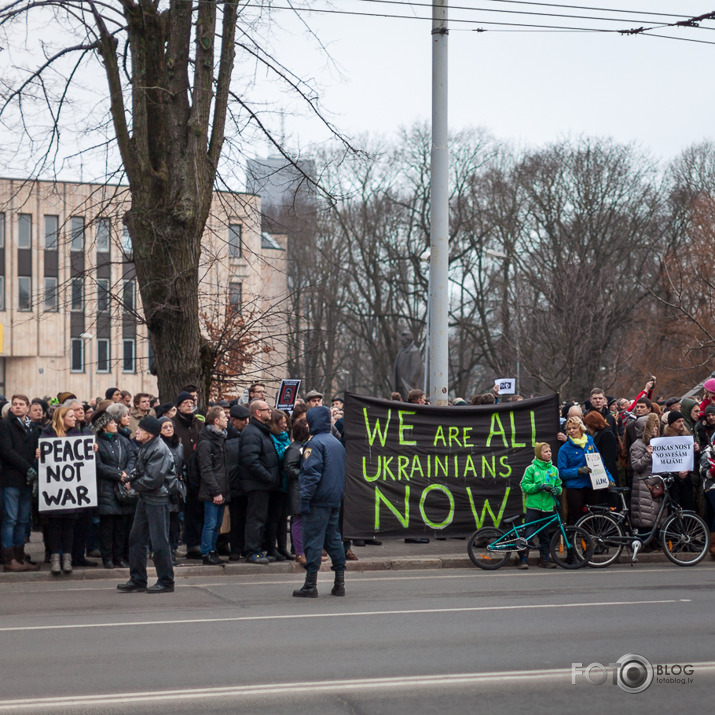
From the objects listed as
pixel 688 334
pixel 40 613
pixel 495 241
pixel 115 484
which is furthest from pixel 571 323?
pixel 40 613

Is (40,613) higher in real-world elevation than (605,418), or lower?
lower

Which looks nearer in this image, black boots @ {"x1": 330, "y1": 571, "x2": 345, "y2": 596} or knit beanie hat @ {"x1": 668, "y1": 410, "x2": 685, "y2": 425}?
black boots @ {"x1": 330, "y1": 571, "x2": 345, "y2": 596}

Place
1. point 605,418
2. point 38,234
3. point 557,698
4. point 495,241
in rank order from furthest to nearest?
1. point 38,234
2. point 495,241
3. point 605,418
4. point 557,698

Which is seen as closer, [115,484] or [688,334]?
[115,484]

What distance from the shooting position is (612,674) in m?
7.48

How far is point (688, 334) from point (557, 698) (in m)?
40.3

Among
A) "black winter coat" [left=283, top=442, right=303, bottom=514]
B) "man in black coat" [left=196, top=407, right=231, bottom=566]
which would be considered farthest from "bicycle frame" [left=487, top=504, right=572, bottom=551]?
"man in black coat" [left=196, top=407, right=231, bottom=566]

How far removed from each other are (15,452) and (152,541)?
2540 millimetres

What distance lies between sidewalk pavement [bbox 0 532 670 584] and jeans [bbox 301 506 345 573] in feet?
8.01

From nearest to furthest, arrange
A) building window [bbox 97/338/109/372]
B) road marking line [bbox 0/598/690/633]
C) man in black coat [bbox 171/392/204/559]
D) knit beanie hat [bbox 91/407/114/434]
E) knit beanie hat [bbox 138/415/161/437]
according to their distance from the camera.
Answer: road marking line [bbox 0/598/690/633], knit beanie hat [bbox 138/415/161/437], knit beanie hat [bbox 91/407/114/434], man in black coat [bbox 171/392/204/559], building window [bbox 97/338/109/372]

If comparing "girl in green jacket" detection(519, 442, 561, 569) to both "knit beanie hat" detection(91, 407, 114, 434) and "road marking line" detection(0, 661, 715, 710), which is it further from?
"road marking line" detection(0, 661, 715, 710)

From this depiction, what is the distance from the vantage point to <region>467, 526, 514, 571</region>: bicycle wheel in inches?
557

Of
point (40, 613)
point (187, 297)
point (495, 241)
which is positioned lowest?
point (40, 613)

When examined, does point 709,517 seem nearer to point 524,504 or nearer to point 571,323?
point 524,504
